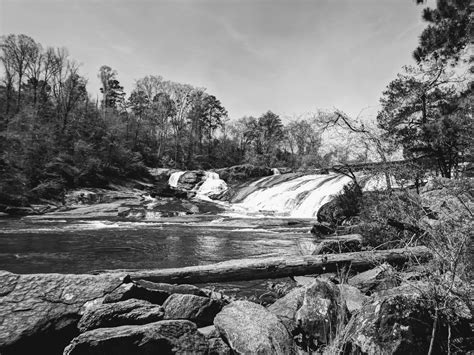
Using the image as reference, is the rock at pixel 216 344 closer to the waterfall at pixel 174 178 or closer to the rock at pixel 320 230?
the rock at pixel 320 230

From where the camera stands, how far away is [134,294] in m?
3.77

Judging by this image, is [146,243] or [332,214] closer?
[146,243]

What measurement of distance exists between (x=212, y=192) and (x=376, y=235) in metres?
26.1

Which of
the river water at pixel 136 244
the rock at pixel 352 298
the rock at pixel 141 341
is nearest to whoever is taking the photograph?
the rock at pixel 141 341

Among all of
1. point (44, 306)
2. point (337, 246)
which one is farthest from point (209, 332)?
point (337, 246)

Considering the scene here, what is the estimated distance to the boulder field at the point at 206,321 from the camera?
8.46 ft

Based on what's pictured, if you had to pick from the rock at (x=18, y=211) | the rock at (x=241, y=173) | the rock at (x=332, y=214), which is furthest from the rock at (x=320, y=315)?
the rock at (x=241, y=173)

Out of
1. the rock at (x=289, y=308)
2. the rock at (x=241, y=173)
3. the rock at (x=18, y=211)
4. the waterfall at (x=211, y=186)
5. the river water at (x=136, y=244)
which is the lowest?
the river water at (x=136, y=244)

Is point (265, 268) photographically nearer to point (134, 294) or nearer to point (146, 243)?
point (134, 294)

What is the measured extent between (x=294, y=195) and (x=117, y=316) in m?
19.3

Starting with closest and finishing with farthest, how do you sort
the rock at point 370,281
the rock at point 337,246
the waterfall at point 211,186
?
the rock at point 370,281 → the rock at point 337,246 → the waterfall at point 211,186

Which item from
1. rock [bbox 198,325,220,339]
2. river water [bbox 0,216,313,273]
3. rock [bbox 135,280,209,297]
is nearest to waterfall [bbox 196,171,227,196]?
river water [bbox 0,216,313,273]

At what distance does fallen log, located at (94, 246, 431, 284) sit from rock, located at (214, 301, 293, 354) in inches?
65.7

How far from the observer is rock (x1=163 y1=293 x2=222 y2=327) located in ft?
12.0
